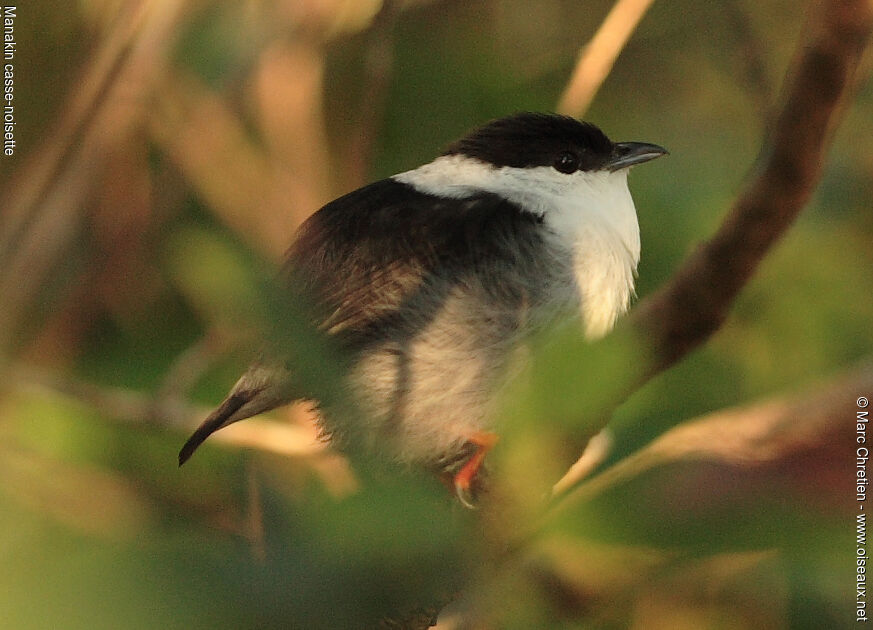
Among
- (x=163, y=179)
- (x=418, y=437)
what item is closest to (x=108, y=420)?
(x=418, y=437)

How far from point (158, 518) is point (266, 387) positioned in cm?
56

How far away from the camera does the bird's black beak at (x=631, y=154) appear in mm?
1747

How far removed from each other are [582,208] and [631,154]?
17 cm

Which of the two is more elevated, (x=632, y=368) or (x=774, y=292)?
(x=632, y=368)

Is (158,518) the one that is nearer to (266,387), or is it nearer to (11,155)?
(266,387)

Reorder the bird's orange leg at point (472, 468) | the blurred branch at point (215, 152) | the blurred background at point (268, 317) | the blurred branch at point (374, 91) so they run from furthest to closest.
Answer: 1. the blurred branch at point (215, 152)
2. the blurred branch at point (374, 91)
3. the bird's orange leg at point (472, 468)
4. the blurred background at point (268, 317)

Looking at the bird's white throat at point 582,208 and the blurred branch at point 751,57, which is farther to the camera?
the bird's white throat at point 582,208

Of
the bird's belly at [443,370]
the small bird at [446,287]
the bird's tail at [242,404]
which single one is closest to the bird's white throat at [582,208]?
the small bird at [446,287]

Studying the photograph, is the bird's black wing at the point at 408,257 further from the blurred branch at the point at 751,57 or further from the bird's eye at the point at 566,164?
the blurred branch at the point at 751,57

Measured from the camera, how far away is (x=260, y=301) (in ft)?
1.74

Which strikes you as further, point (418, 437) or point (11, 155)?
Result: point (11, 155)

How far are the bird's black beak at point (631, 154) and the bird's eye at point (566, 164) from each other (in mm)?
56

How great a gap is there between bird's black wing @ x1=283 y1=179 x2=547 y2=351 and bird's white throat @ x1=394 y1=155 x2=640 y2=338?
5 cm

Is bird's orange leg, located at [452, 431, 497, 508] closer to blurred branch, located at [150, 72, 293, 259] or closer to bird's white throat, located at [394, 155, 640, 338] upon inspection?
bird's white throat, located at [394, 155, 640, 338]
